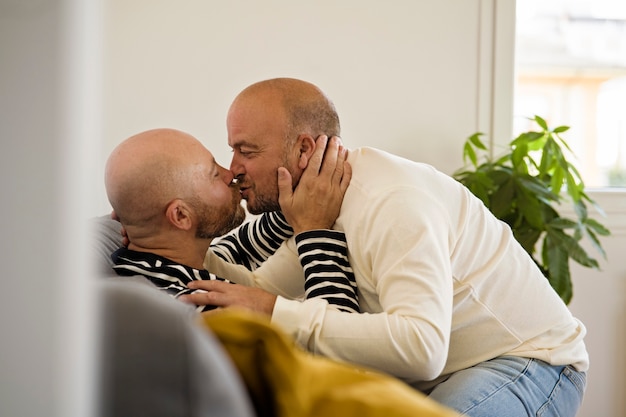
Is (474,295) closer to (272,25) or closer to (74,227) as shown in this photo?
(74,227)

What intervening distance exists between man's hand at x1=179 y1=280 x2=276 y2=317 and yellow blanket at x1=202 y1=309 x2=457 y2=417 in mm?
703

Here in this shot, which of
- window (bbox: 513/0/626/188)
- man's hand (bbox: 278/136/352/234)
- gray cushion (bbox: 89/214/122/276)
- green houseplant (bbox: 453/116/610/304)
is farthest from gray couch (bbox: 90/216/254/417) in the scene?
window (bbox: 513/0/626/188)

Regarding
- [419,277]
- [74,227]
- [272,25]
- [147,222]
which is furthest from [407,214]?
[272,25]

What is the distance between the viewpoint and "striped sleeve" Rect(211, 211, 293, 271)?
6.38 ft

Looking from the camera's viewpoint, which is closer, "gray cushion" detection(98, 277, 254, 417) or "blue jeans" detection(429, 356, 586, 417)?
"gray cushion" detection(98, 277, 254, 417)

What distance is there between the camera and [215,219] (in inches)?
67.3

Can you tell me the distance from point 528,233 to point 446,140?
2.16ft

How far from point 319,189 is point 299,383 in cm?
106

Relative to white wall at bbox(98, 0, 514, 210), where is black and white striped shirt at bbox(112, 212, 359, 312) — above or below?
below

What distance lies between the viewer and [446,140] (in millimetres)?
3477

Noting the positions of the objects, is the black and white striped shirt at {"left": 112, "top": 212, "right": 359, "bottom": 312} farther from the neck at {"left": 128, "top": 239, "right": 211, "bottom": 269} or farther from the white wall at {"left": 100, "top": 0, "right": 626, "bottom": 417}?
the white wall at {"left": 100, "top": 0, "right": 626, "bottom": 417}

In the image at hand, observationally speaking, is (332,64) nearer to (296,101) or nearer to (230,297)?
(296,101)

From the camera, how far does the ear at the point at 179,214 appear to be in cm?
164

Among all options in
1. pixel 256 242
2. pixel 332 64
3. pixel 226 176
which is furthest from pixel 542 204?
pixel 226 176
